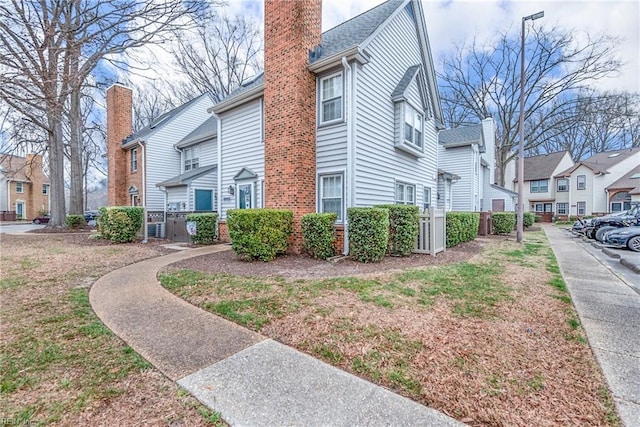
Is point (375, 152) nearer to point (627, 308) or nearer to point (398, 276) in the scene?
point (398, 276)

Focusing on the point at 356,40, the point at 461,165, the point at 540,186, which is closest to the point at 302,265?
the point at 356,40

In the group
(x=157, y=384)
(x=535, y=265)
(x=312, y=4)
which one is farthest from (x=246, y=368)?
(x=312, y=4)

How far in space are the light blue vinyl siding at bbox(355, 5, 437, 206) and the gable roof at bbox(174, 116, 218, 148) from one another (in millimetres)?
9381

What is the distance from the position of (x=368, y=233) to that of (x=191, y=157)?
14761 mm

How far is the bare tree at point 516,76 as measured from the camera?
21.5 meters

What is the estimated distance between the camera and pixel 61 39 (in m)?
5.16

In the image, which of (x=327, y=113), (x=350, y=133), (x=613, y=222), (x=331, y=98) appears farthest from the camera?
(x=613, y=222)

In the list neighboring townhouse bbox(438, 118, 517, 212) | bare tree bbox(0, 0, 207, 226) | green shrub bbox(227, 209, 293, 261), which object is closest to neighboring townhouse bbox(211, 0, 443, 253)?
green shrub bbox(227, 209, 293, 261)

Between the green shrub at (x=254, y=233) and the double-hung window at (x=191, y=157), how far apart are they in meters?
11.6

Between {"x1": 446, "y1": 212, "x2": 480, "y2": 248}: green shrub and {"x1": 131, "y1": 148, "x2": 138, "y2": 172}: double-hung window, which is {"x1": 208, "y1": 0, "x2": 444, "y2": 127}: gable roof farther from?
{"x1": 131, "y1": 148, "x2": 138, "y2": 172}: double-hung window

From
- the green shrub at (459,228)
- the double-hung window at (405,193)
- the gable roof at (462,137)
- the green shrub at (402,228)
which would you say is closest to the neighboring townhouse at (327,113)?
the double-hung window at (405,193)

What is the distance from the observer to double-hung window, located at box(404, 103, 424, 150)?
10867 millimetres

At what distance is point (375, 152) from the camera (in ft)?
30.7

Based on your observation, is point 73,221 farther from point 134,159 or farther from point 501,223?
point 501,223
